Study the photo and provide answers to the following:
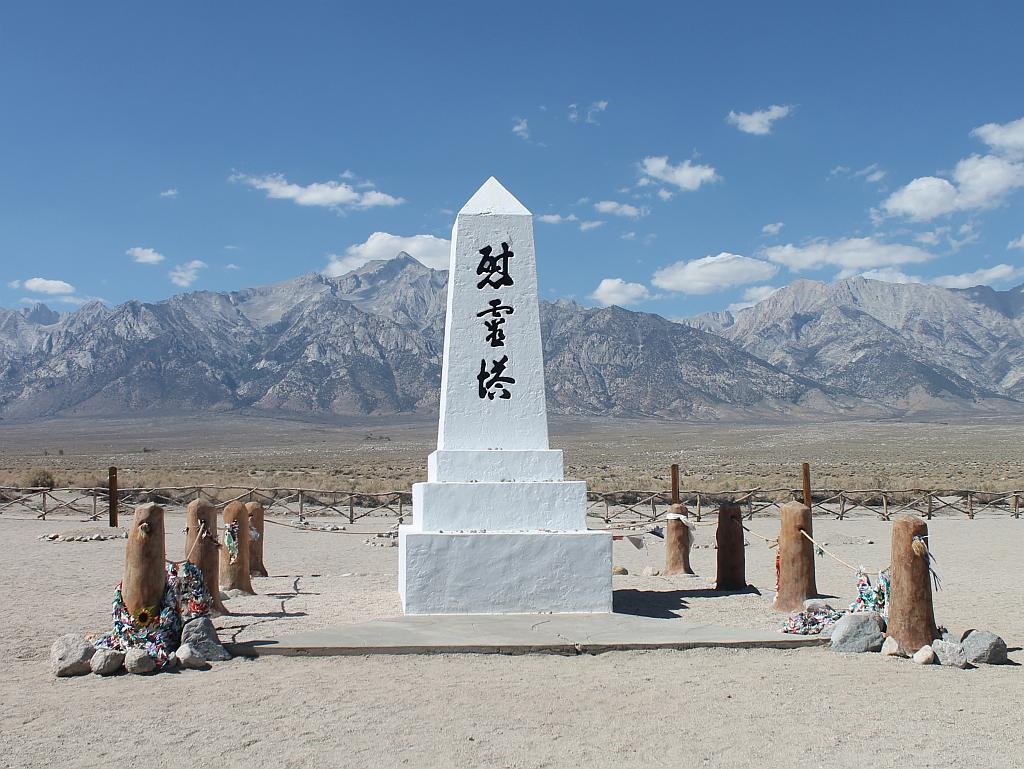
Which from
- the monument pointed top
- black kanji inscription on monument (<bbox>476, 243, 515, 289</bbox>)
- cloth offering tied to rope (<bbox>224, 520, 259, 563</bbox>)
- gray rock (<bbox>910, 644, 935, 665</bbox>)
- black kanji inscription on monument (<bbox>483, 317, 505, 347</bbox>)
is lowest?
gray rock (<bbox>910, 644, 935, 665</bbox>)

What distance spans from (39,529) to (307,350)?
177m

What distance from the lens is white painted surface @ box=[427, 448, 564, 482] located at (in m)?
9.89

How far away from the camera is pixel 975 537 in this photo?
19.5 metres

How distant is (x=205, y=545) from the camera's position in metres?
9.87

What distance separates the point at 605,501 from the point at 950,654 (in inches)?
647

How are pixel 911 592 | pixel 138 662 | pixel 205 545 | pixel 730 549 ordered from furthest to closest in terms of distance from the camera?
pixel 730 549 → pixel 205 545 → pixel 911 592 → pixel 138 662

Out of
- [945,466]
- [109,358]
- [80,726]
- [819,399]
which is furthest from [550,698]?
[109,358]

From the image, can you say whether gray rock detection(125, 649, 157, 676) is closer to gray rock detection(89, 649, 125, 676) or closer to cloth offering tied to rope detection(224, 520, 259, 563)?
gray rock detection(89, 649, 125, 676)

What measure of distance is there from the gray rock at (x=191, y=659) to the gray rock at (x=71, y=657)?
0.67 metres

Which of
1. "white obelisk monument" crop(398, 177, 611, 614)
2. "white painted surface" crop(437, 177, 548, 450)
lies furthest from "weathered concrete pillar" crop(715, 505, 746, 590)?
"white painted surface" crop(437, 177, 548, 450)

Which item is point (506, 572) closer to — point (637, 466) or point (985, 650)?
point (985, 650)

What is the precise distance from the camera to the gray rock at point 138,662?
291 inches

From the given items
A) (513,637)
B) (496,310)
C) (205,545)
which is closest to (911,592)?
(513,637)

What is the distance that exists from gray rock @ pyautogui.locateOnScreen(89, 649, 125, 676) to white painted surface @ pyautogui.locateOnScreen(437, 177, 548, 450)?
3.81 meters
